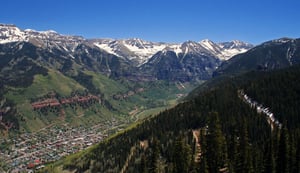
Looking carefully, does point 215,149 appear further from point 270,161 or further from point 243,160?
point 270,161

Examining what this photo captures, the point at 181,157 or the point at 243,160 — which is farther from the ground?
the point at 243,160

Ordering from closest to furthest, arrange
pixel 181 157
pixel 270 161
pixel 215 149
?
pixel 270 161
pixel 215 149
pixel 181 157

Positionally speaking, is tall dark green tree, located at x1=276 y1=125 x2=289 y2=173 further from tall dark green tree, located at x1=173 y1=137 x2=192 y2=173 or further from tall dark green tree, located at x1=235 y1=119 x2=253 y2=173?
tall dark green tree, located at x1=173 y1=137 x2=192 y2=173

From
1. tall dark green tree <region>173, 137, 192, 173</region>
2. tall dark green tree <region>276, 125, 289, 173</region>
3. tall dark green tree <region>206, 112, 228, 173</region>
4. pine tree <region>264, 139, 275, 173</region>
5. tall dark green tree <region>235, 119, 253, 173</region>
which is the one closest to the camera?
tall dark green tree <region>235, 119, 253, 173</region>

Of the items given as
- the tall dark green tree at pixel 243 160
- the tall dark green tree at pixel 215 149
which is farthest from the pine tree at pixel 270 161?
the tall dark green tree at pixel 215 149

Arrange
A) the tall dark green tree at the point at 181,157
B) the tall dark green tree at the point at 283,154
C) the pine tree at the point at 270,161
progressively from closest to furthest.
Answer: the tall dark green tree at the point at 283,154, the pine tree at the point at 270,161, the tall dark green tree at the point at 181,157

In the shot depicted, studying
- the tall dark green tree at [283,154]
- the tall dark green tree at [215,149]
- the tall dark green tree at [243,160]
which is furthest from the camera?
the tall dark green tree at [215,149]

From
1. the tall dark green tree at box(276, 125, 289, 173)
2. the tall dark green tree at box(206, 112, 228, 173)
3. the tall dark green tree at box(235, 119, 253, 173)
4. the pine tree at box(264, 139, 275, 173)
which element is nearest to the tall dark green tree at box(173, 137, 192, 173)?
the tall dark green tree at box(206, 112, 228, 173)

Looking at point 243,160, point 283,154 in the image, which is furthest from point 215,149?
point 283,154

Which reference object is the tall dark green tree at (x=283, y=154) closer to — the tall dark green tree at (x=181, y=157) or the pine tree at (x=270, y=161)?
the pine tree at (x=270, y=161)

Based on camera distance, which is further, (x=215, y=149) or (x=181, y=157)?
(x=181, y=157)

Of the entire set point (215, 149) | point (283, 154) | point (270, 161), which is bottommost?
point (270, 161)

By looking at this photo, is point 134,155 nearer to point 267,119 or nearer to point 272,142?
point 267,119

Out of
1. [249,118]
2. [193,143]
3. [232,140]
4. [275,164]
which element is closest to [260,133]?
[249,118]
